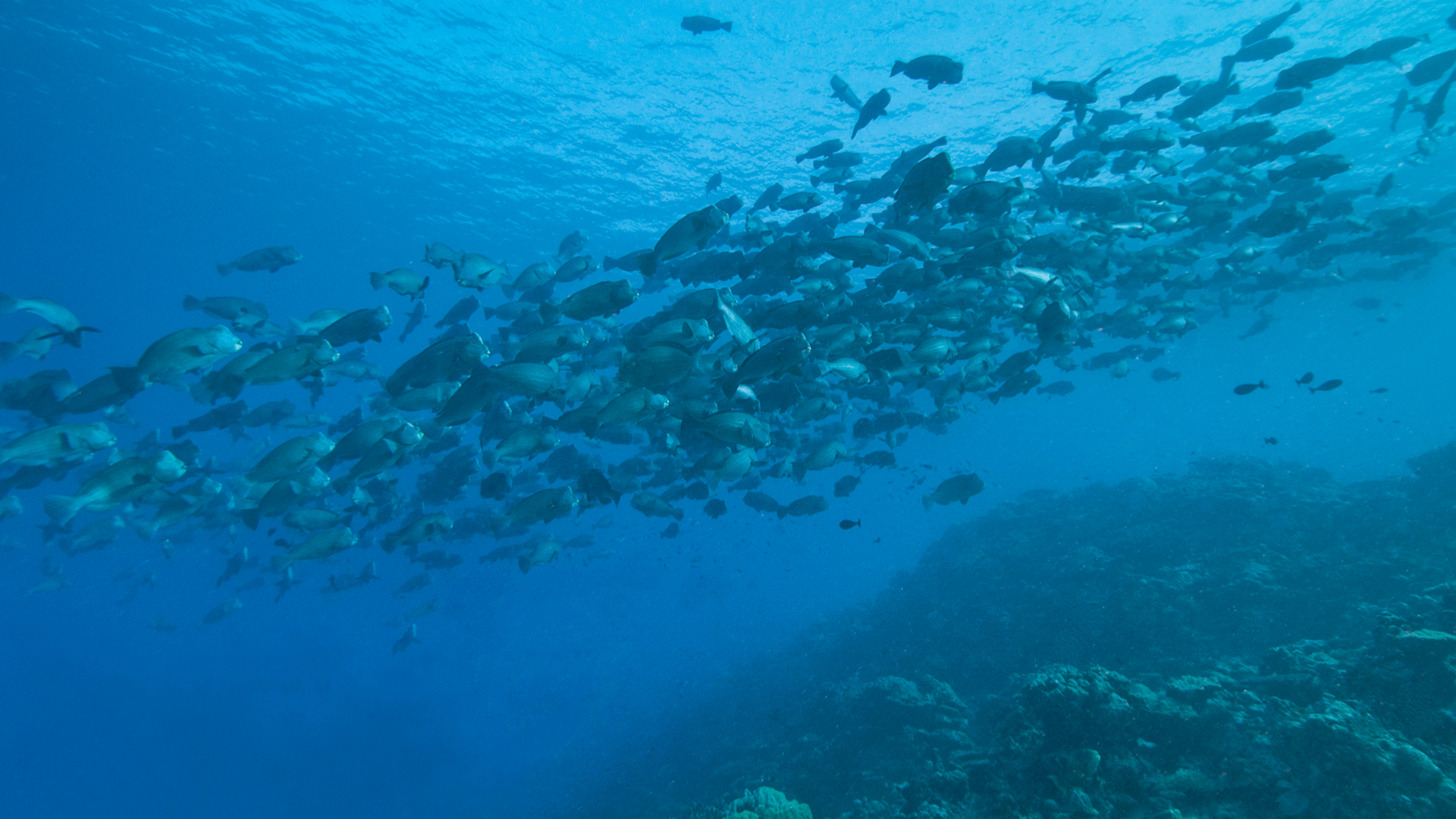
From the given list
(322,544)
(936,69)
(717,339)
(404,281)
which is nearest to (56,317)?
(404,281)

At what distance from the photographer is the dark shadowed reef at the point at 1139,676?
538 cm

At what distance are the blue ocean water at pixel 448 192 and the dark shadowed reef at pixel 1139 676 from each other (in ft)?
14.8

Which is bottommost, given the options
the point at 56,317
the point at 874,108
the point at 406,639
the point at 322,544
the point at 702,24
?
the point at 406,639

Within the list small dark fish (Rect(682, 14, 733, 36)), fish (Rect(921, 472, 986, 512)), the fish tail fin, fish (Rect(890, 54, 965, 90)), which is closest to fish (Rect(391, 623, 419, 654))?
the fish tail fin

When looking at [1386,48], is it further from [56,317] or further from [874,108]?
[56,317]

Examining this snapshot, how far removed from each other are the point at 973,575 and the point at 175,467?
1846 cm

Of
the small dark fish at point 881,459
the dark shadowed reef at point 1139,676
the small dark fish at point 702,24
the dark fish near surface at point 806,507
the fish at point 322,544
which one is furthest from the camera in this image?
the small dark fish at point 881,459

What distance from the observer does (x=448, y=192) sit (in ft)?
87.5

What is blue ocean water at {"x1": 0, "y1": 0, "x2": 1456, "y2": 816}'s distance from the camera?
53.0 ft

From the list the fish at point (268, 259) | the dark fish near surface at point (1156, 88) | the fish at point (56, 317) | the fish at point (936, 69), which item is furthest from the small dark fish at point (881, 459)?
the fish at point (56, 317)

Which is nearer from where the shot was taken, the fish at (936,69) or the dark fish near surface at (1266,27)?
the fish at (936,69)

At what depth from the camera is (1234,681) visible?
7004mm

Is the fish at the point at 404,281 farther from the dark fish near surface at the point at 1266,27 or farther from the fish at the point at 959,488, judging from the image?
the dark fish near surface at the point at 1266,27

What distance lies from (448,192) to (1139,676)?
1212 inches
